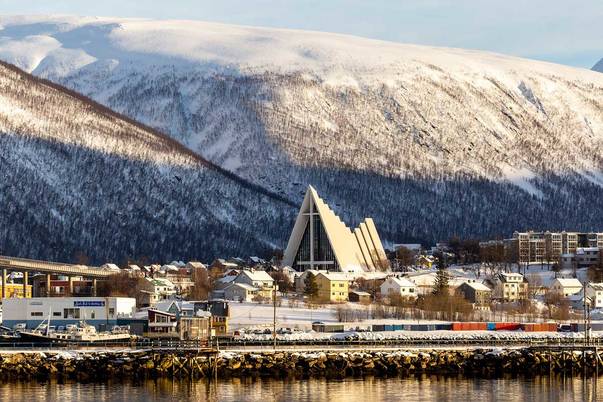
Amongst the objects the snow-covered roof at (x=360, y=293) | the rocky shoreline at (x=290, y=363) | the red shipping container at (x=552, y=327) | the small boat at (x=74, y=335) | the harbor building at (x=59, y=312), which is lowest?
the rocky shoreline at (x=290, y=363)

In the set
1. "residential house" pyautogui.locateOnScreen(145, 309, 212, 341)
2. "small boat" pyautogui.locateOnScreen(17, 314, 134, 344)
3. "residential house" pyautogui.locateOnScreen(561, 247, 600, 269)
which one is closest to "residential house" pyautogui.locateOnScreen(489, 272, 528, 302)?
"residential house" pyautogui.locateOnScreen(561, 247, 600, 269)

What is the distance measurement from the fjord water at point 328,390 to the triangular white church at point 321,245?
80647 millimetres

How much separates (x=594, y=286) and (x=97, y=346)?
198 feet

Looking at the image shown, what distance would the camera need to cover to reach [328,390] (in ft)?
252

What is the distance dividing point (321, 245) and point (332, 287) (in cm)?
2985

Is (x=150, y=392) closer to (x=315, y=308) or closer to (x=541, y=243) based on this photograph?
(x=315, y=308)

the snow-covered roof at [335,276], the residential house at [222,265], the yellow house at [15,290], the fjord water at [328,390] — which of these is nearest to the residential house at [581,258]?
the residential house at [222,265]

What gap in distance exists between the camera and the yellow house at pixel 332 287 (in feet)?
434

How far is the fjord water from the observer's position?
7388cm

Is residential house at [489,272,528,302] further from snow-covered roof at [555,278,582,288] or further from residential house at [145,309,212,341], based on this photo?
residential house at [145,309,212,341]

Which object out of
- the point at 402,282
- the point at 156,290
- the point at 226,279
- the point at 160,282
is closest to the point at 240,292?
the point at 156,290

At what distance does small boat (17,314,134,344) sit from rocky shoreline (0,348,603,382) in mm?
5372

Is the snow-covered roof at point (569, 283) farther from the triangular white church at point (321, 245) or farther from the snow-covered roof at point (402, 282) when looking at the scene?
the triangular white church at point (321, 245)

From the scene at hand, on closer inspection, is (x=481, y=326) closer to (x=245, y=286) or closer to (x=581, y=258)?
(x=245, y=286)
